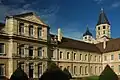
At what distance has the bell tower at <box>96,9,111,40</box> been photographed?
7856 cm

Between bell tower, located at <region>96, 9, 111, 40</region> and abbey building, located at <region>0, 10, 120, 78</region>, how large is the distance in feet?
73.1

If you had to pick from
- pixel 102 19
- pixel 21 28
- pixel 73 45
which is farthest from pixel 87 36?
pixel 21 28

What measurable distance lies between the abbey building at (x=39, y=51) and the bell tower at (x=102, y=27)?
2228 centimetres

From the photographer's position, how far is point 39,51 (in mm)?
39000

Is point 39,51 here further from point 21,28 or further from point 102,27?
point 102,27

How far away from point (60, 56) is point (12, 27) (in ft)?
46.3

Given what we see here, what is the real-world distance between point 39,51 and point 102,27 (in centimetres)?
4521

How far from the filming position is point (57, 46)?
143 feet

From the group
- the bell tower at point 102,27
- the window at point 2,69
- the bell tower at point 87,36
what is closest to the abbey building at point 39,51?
the window at point 2,69

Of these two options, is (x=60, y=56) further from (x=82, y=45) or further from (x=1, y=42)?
(x=1, y=42)

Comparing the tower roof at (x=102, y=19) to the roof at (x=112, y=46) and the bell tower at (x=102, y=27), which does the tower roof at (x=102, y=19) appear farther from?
the roof at (x=112, y=46)

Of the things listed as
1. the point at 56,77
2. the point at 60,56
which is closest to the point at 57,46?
Result: the point at 60,56

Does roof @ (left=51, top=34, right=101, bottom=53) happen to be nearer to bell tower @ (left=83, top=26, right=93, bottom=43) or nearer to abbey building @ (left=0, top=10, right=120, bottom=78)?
abbey building @ (left=0, top=10, right=120, bottom=78)

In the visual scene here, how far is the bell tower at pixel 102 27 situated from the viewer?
258ft
